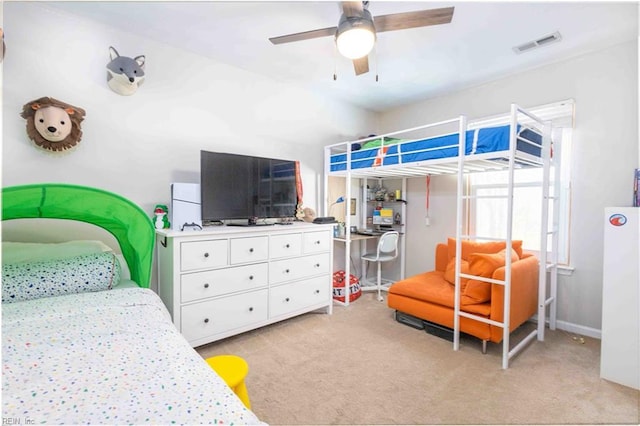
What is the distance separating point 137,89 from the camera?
254 centimetres

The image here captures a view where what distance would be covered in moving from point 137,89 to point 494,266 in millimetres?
3328

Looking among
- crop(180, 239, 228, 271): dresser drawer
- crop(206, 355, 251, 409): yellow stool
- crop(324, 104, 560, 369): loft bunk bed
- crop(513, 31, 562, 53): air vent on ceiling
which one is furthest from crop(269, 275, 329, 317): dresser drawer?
crop(513, 31, 562, 53): air vent on ceiling

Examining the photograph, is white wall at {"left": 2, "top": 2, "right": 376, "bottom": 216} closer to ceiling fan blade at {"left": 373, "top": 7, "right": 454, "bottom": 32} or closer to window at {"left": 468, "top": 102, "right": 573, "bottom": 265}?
ceiling fan blade at {"left": 373, "top": 7, "right": 454, "bottom": 32}

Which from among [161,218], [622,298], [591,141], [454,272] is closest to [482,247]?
[454,272]

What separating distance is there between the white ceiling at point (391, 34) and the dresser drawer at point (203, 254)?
1.76 meters

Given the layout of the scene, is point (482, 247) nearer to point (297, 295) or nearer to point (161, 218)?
point (297, 295)

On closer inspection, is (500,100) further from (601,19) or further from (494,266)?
(494,266)

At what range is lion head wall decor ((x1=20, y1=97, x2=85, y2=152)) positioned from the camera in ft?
6.88

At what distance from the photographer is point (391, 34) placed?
2.46 m

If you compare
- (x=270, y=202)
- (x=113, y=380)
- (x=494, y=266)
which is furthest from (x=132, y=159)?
(x=494, y=266)

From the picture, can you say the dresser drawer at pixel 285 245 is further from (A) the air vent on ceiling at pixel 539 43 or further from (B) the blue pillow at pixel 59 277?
(A) the air vent on ceiling at pixel 539 43

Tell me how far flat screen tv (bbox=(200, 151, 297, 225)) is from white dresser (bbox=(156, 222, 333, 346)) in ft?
0.75

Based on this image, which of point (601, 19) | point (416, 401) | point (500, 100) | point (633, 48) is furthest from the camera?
point (500, 100)

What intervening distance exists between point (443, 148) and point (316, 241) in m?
1.54
